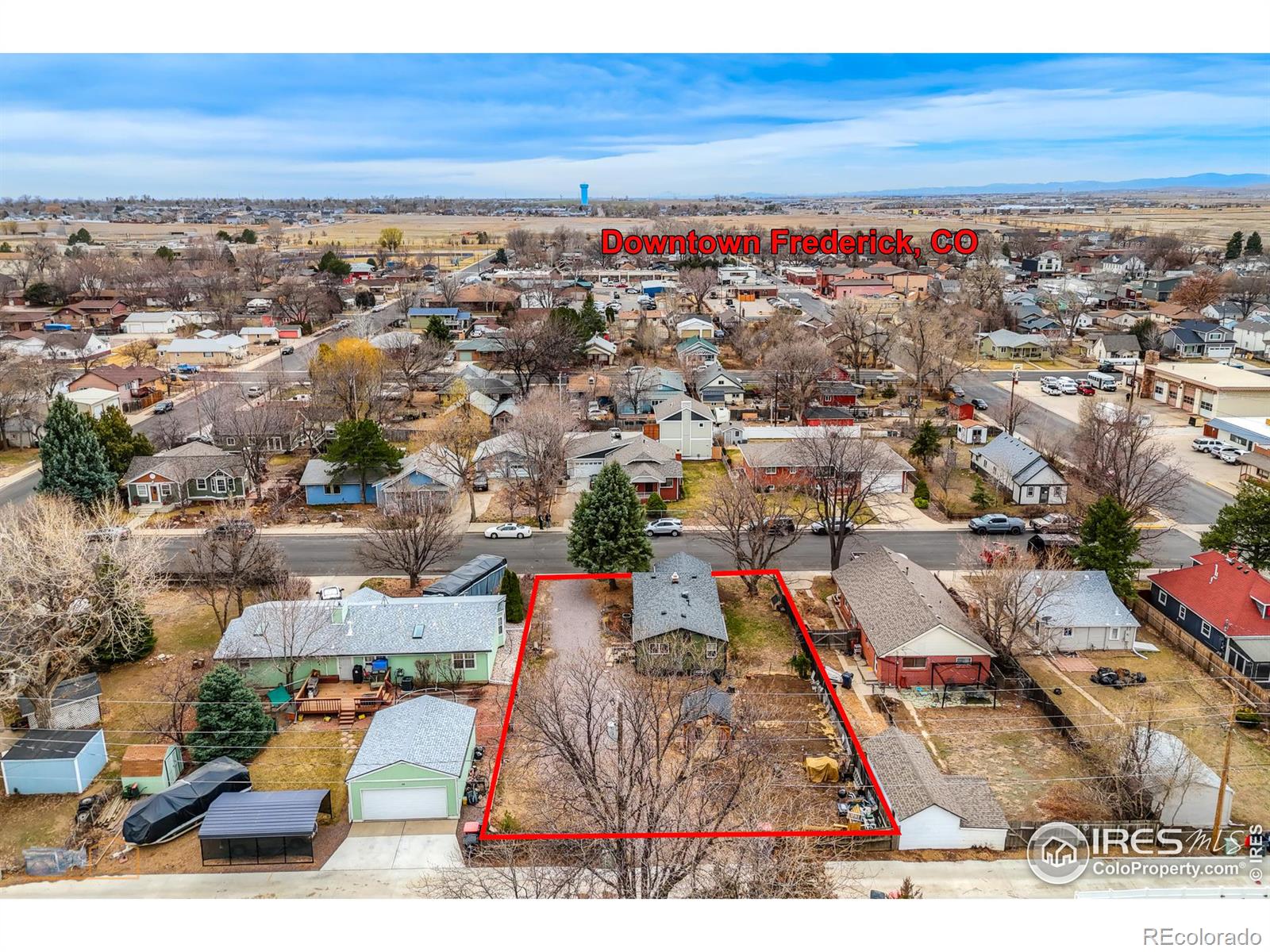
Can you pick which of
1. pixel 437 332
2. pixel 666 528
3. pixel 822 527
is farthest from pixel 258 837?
pixel 437 332

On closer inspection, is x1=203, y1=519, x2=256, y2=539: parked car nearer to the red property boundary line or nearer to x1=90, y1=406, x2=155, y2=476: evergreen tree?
the red property boundary line

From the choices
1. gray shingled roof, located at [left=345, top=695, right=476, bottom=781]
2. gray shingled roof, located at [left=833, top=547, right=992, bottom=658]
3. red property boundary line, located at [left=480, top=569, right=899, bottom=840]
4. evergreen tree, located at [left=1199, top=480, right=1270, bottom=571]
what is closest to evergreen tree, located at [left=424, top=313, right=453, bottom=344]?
red property boundary line, located at [left=480, top=569, right=899, bottom=840]

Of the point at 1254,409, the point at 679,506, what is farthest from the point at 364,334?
the point at 1254,409

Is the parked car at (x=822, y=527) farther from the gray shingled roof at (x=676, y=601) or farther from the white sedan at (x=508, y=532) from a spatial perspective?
the white sedan at (x=508, y=532)

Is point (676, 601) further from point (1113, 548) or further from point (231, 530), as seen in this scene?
point (231, 530)

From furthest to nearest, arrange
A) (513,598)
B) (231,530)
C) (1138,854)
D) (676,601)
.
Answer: (231,530)
(513,598)
(676,601)
(1138,854)

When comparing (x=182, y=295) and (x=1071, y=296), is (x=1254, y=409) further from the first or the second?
(x=182, y=295)
